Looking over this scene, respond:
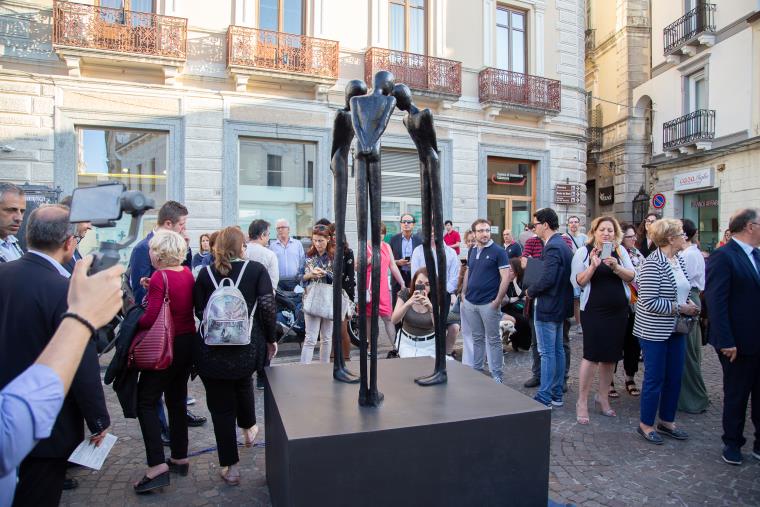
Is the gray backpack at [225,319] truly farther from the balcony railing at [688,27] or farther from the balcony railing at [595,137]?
the balcony railing at [595,137]

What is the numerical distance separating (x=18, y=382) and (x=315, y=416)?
1.70 m

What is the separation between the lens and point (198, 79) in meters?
11.4

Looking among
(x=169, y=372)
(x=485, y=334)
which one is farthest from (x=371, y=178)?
(x=485, y=334)

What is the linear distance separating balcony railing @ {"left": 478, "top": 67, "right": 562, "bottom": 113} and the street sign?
83.6 inches

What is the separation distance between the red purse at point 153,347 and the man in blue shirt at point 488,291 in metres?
3.27

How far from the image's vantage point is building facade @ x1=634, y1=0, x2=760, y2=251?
15141 mm

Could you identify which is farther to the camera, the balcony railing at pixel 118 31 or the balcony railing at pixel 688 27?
the balcony railing at pixel 688 27

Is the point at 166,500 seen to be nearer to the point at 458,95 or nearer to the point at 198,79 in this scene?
the point at 198,79

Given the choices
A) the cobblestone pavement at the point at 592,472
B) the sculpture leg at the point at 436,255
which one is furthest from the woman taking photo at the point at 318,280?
the sculpture leg at the point at 436,255

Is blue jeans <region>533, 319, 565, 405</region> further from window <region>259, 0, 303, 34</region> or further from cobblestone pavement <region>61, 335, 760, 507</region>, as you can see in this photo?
window <region>259, 0, 303, 34</region>

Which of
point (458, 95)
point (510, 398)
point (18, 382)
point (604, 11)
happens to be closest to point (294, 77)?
point (458, 95)

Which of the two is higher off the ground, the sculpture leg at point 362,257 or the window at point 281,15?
the window at point 281,15

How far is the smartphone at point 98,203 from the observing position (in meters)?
1.42

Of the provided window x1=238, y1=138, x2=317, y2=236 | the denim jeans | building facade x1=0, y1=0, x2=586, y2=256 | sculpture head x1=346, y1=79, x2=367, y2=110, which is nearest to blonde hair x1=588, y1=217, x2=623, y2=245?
the denim jeans
